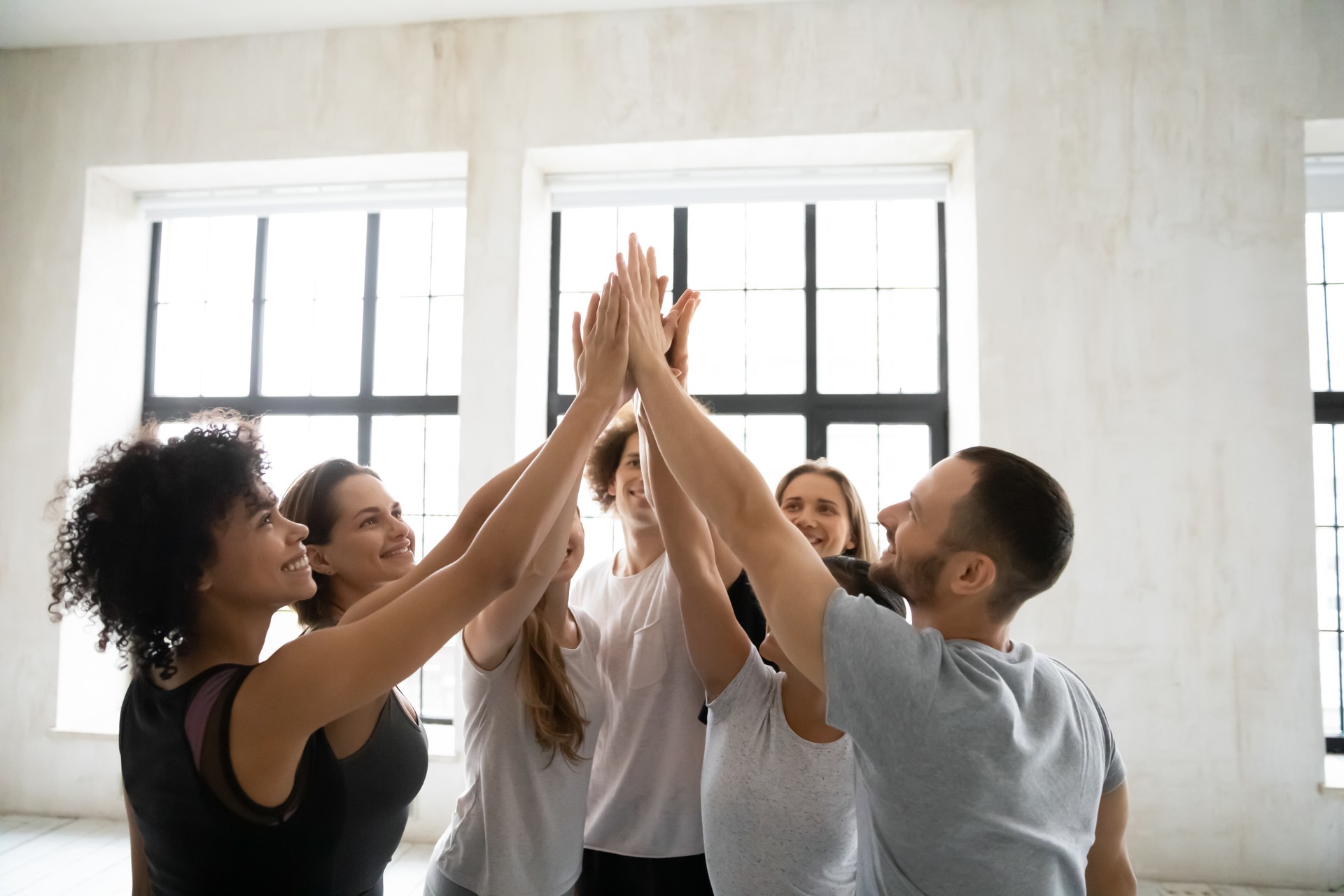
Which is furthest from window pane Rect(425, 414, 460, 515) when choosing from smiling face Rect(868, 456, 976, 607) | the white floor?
smiling face Rect(868, 456, 976, 607)

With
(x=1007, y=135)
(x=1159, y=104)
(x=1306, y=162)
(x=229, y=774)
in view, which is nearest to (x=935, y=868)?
(x=229, y=774)

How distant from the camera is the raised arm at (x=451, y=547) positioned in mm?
1218

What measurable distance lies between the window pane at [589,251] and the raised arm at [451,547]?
2614 millimetres

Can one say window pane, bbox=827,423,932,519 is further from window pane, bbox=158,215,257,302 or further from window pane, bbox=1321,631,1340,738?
window pane, bbox=158,215,257,302

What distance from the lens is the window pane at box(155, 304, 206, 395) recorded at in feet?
14.2

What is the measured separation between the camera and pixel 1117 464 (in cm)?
322

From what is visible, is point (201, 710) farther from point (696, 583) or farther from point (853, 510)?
point (853, 510)

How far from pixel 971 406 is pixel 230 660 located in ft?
10.1

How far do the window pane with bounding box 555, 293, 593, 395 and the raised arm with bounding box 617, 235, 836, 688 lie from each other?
102 inches

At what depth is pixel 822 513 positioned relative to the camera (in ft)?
6.88

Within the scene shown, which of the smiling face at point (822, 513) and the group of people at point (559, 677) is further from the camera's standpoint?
the smiling face at point (822, 513)

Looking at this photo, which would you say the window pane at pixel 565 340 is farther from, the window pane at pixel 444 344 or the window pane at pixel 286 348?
the window pane at pixel 286 348

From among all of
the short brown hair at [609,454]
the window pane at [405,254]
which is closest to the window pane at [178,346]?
the window pane at [405,254]

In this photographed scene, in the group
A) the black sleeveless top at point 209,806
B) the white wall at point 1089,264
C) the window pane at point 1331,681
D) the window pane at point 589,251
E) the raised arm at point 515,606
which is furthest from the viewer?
the window pane at point 589,251
